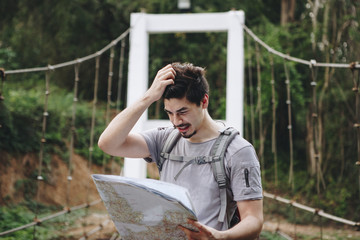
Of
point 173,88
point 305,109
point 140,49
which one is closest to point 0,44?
point 140,49

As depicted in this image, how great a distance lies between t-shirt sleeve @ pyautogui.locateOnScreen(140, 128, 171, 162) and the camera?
122 centimetres

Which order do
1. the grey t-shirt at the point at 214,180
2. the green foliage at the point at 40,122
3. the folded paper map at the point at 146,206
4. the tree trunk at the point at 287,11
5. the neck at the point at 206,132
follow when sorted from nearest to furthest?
1. the folded paper map at the point at 146,206
2. the grey t-shirt at the point at 214,180
3. the neck at the point at 206,132
4. the green foliage at the point at 40,122
5. the tree trunk at the point at 287,11

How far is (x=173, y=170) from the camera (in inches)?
44.3

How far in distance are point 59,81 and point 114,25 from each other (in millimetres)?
1236

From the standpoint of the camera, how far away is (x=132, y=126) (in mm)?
1160

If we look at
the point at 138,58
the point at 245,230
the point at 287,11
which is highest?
the point at 287,11

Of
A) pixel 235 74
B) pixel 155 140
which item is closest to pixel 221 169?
pixel 155 140

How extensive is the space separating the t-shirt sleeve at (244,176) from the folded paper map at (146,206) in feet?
0.48

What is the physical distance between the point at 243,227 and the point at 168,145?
0.98ft

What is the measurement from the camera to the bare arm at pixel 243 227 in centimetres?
95

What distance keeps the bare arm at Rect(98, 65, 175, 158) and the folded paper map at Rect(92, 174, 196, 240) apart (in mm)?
176

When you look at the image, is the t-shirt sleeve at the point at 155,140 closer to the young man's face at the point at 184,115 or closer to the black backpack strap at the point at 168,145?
the black backpack strap at the point at 168,145

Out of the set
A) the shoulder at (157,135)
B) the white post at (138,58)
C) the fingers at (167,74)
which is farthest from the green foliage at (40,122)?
the fingers at (167,74)

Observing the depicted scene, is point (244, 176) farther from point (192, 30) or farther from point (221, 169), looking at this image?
point (192, 30)
